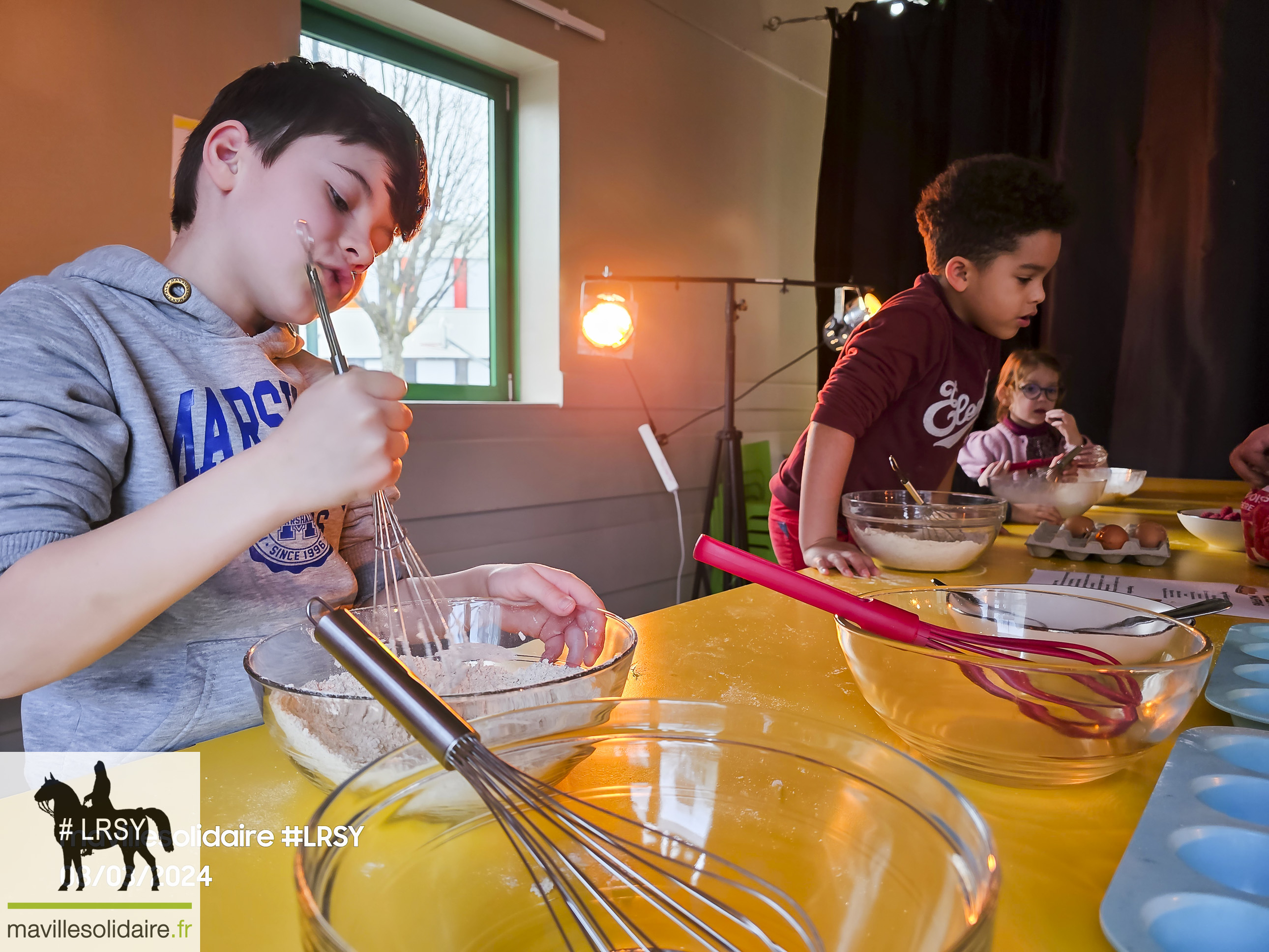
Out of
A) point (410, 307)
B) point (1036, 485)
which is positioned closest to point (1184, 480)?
point (1036, 485)

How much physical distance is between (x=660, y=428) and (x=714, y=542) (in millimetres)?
2091

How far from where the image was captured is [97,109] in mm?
1318

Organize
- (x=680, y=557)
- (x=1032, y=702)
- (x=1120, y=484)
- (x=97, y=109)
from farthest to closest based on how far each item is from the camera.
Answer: (x=680, y=557), (x=1120, y=484), (x=97, y=109), (x=1032, y=702)

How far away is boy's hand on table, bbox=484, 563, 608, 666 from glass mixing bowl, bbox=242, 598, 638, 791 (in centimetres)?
1

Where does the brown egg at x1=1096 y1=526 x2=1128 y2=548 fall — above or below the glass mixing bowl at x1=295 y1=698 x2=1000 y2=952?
below

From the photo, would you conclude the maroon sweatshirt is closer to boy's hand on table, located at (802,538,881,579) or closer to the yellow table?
boy's hand on table, located at (802,538,881,579)

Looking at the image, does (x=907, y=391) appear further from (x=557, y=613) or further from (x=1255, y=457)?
(x=557, y=613)

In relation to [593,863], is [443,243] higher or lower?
higher

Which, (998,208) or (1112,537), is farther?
(998,208)

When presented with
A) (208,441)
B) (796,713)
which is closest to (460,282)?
(208,441)

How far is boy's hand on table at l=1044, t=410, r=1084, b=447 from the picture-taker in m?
2.32

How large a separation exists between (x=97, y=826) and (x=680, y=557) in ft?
7.68

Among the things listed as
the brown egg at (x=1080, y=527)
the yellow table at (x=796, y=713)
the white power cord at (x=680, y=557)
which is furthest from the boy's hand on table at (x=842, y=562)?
the white power cord at (x=680, y=557)

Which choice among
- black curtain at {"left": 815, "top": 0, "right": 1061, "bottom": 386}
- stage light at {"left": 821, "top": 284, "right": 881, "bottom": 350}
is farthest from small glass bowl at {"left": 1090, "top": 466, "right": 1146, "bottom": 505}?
black curtain at {"left": 815, "top": 0, "right": 1061, "bottom": 386}
